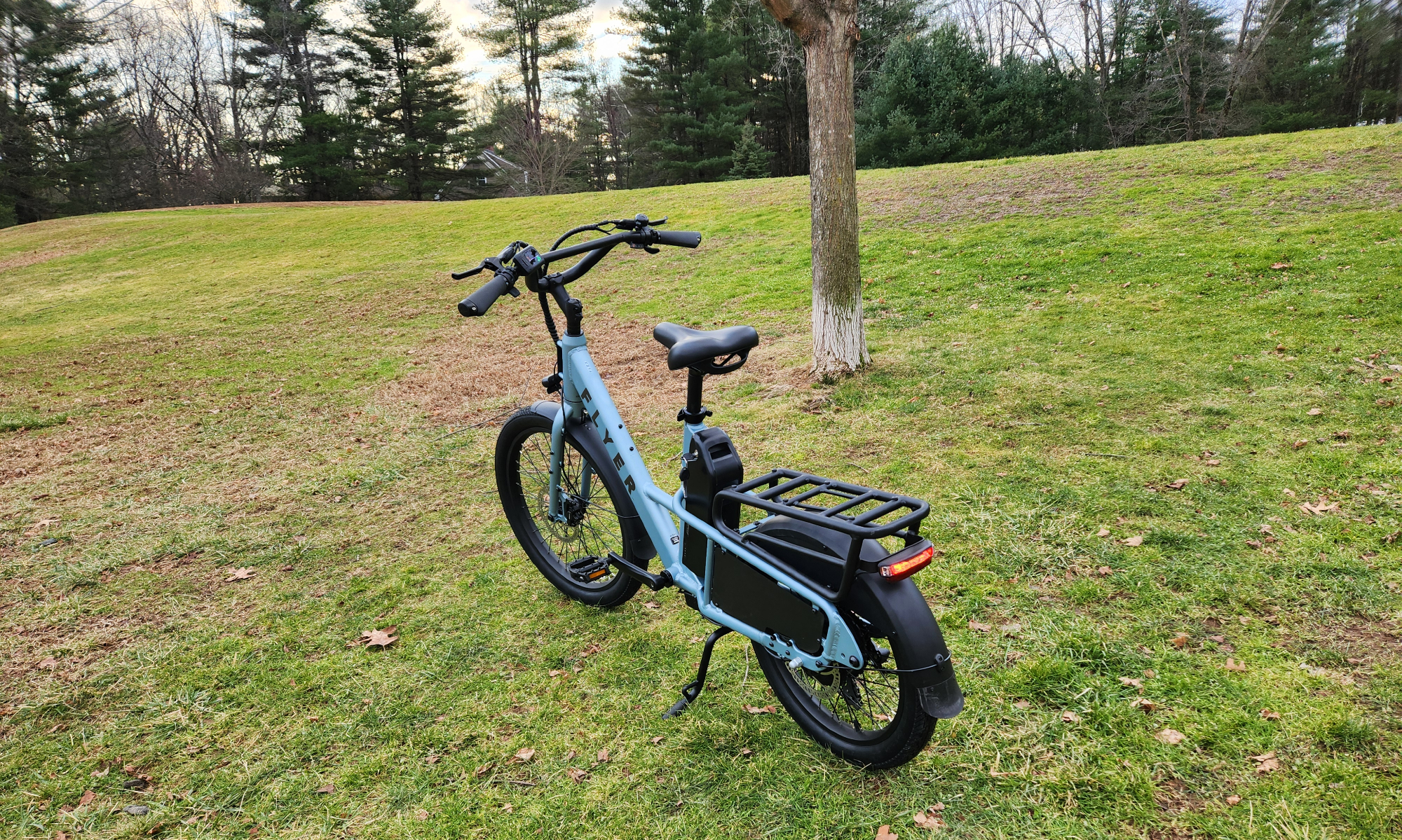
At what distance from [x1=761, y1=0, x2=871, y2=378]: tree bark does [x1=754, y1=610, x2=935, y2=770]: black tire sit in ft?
13.1

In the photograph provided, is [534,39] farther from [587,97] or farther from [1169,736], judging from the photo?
[1169,736]

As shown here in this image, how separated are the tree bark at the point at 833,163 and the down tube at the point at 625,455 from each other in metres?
3.31

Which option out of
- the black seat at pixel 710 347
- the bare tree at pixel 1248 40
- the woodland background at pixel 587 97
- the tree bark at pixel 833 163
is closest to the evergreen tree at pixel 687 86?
the woodland background at pixel 587 97

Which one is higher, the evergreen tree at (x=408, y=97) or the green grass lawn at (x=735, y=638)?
the evergreen tree at (x=408, y=97)

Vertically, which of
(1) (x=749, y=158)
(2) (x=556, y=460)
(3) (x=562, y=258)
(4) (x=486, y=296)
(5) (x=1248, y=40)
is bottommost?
(2) (x=556, y=460)

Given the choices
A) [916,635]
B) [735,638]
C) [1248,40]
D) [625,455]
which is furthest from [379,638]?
[1248,40]

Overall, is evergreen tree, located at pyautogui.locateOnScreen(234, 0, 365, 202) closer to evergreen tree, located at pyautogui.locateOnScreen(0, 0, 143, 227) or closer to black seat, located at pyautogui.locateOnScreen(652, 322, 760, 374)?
evergreen tree, located at pyautogui.locateOnScreen(0, 0, 143, 227)

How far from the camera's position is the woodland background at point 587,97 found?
2342 cm

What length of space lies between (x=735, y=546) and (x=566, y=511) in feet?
4.15

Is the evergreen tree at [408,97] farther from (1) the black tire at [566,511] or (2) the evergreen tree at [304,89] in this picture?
(1) the black tire at [566,511]

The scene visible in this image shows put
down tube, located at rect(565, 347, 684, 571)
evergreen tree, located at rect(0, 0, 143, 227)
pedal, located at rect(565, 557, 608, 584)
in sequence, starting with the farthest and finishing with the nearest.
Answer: evergreen tree, located at rect(0, 0, 143, 227) → pedal, located at rect(565, 557, 608, 584) → down tube, located at rect(565, 347, 684, 571)

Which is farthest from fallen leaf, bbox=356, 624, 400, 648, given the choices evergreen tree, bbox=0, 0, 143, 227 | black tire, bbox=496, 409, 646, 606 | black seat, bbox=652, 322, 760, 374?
evergreen tree, bbox=0, 0, 143, 227

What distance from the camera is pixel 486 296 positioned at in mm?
2689

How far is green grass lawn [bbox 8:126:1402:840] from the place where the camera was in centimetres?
226
